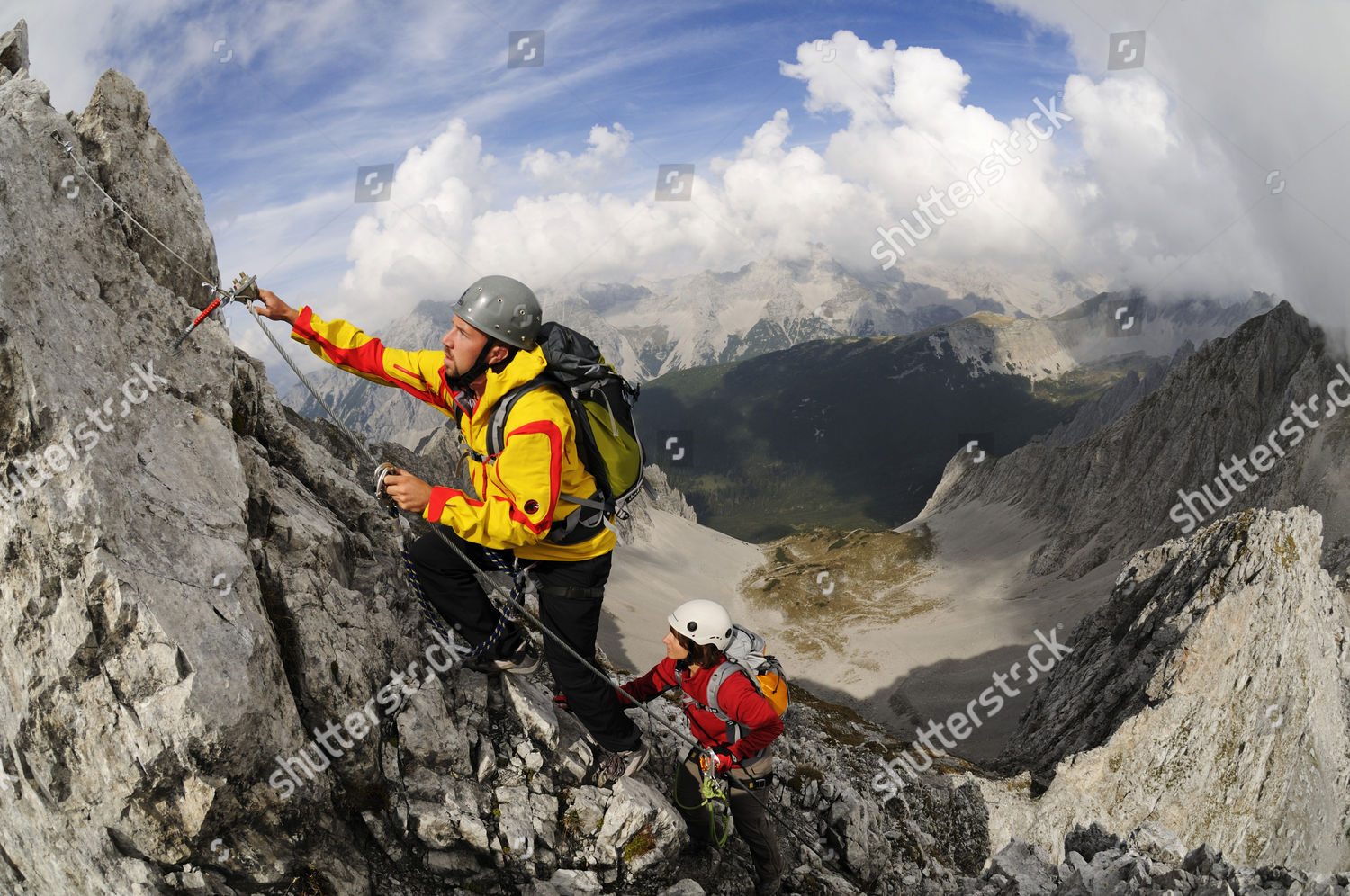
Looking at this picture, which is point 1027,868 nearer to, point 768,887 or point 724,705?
point 768,887

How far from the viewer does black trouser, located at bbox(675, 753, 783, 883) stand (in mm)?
12125

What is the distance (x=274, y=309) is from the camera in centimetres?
1026

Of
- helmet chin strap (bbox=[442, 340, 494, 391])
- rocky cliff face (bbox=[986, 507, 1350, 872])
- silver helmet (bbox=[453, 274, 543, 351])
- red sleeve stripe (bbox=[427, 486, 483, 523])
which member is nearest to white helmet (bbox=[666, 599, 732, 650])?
red sleeve stripe (bbox=[427, 486, 483, 523])

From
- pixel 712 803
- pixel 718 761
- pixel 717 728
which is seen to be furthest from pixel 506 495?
pixel 712 803

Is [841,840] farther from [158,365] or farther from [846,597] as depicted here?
[846,597]

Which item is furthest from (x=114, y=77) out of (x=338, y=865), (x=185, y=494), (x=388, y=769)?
(x=338, y=865)

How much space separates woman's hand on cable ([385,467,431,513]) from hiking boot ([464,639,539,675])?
425 centimetres

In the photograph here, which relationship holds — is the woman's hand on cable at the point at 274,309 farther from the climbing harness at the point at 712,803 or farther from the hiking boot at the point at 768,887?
the hiking boot at the point at 768,887

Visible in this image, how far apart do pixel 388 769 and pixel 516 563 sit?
11.2ft

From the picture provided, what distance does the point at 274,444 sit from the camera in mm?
12992

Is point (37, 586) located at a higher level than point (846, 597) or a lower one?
higher

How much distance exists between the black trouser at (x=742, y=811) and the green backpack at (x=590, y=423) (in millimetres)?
5324

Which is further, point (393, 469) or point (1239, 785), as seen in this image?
point (1239, 785)

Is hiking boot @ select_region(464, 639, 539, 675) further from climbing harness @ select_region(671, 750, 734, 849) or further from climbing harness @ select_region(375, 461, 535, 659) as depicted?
climbing harness @ select_region(671, 750, 734, 849)
